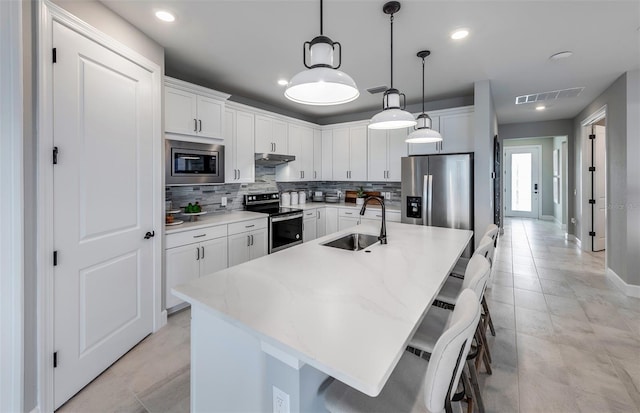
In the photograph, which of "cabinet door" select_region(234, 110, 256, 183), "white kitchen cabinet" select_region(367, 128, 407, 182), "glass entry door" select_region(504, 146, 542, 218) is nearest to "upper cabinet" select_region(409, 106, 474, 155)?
"white kitchen cabinet" select_region(367, 128, 407, 182)

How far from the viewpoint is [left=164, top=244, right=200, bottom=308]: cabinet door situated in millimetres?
2701

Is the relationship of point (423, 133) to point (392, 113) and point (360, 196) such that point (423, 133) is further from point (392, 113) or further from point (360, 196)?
point (360, 196)

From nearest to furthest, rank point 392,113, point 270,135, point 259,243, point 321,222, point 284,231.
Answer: point 392,113, point 259,243, point 284,231, point 270,135, point 321,222

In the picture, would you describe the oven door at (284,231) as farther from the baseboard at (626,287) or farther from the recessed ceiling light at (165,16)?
the baseboard at (626,287)

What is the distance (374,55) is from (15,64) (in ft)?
8.77

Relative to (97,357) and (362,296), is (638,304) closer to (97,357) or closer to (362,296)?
(362,296)

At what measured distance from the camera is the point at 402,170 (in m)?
4.22

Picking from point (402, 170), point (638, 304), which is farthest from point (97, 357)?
point (638, 304)

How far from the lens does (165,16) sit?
2.19 metres

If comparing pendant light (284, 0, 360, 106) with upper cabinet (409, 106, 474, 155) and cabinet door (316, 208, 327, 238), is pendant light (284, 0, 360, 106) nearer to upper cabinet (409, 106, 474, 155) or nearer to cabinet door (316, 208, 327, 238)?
upper cabinet (409, 106, 474, 155)

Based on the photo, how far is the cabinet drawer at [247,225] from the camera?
3.34m

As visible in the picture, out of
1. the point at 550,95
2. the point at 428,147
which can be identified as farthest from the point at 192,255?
the point at 550,95

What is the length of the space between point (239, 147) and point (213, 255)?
5.00 ft

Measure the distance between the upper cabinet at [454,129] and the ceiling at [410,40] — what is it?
1.11 feet
